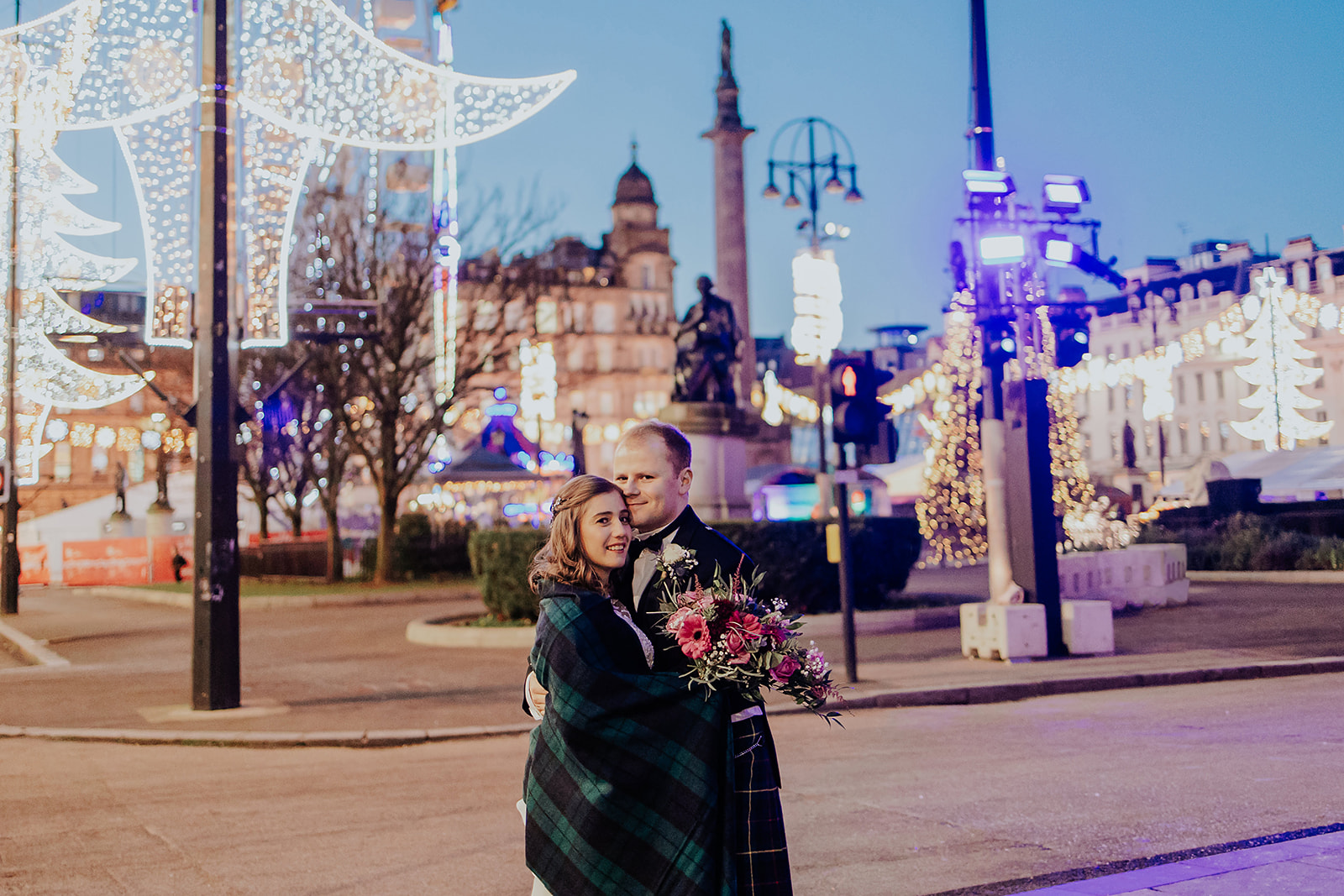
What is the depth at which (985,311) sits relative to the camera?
563 inches

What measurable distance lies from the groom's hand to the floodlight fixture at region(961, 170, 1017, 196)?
11.7 meters

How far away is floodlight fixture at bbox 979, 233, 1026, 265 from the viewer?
46.2 ft

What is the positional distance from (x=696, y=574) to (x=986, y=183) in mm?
11654

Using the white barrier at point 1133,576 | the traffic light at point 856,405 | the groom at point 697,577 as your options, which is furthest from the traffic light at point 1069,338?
the groom at point 697,577

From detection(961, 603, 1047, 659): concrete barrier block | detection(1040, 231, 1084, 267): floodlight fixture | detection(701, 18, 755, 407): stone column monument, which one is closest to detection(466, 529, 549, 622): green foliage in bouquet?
detection(961, 603, 1047, 659): concrete barrier block

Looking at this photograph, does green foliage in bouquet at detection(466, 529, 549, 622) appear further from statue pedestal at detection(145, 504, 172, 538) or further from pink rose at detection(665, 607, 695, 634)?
statue pedestal at detection(145, 504, 172, 538)

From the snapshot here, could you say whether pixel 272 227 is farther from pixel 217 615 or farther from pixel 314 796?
pixel 314 796

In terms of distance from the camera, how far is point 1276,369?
55.1 meters

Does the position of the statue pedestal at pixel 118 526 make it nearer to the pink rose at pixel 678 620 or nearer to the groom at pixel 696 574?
the groom at pixel 696 574

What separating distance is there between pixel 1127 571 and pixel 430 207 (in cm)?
1737

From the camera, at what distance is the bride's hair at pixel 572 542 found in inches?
136

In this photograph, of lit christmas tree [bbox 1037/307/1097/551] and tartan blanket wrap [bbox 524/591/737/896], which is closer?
tartan blanket wrap [bbox 524/591/737/896]

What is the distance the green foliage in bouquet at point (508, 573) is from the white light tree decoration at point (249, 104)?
264 inches

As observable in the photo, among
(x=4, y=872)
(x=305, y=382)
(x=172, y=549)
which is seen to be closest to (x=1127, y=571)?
(x=4, y=872)
